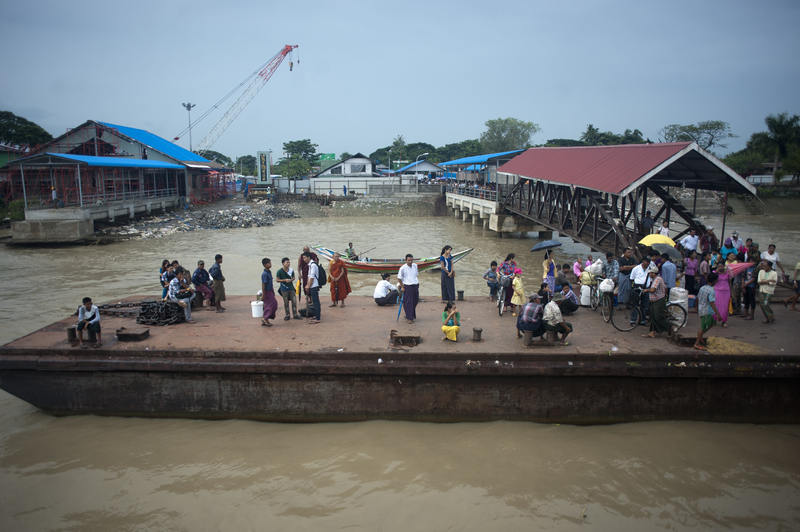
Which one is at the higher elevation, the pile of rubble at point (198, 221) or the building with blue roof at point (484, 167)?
the building with blue roof at point (484, 167)

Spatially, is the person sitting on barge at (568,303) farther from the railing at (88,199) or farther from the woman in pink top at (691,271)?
the railing at (88,199)

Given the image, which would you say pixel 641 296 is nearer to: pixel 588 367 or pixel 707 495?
pixel 588 367

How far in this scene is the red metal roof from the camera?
12.9 m

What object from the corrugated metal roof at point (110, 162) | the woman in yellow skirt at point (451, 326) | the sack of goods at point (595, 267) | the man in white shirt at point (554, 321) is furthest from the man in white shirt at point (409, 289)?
the corrugated metal roof at point (110, 162)

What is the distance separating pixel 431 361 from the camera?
7.91 meters

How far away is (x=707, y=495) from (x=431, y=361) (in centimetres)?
414

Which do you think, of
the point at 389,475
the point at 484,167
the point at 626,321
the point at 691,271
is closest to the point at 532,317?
the point at 626,321

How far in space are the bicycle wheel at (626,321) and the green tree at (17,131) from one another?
57394 mm

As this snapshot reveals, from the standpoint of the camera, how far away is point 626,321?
9648mm

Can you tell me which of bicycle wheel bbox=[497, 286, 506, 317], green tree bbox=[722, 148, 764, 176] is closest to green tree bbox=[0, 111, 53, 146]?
bicycle wheel bbox=[497, 286, 506, 317]

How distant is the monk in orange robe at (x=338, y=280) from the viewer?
35.8 ft

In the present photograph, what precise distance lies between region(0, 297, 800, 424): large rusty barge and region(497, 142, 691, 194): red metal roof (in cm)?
588

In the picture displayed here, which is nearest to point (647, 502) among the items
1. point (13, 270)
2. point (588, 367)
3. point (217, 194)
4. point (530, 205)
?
point (588, 367)

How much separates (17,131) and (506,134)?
7059 centimetres
